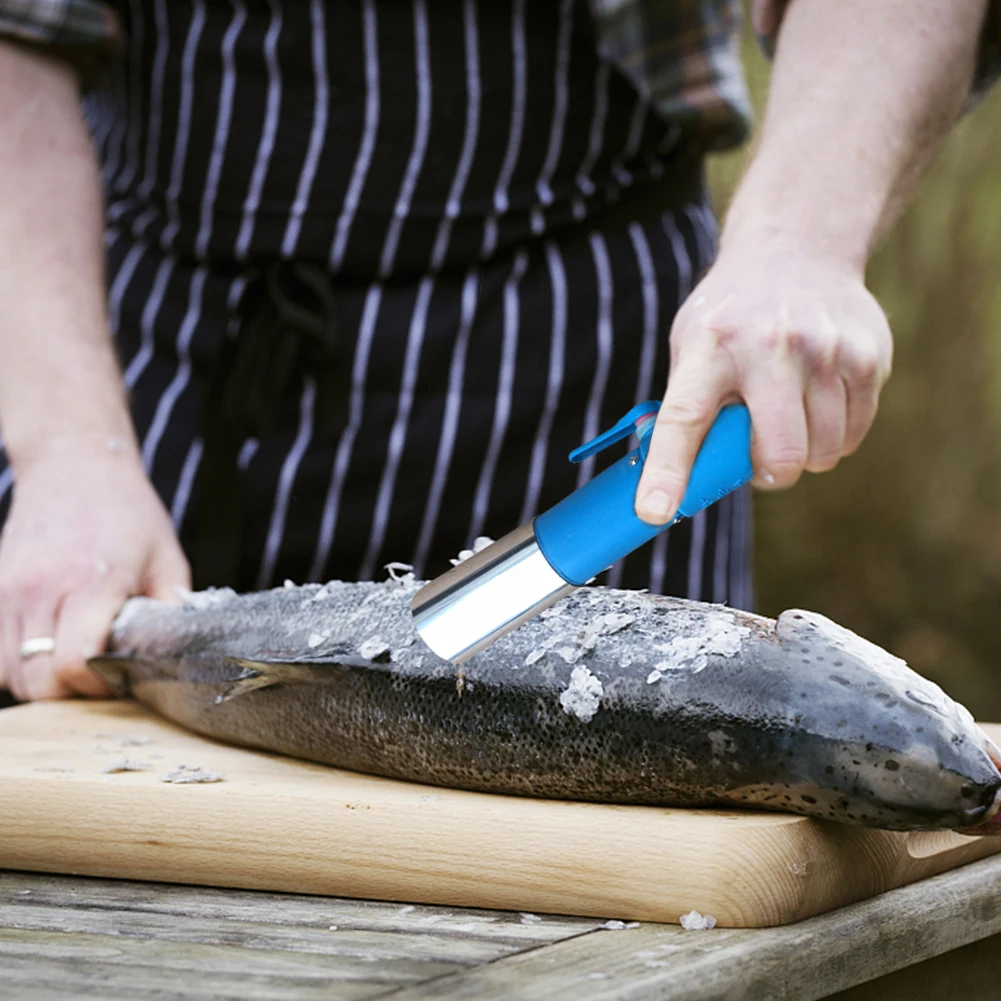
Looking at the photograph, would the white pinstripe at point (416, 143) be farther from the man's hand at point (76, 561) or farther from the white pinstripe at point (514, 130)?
the man's hand at point (76, 561)

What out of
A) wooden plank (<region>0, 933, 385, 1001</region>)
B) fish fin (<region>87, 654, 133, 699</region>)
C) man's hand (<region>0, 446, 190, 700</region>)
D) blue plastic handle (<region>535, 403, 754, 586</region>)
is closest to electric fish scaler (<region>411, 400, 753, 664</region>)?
blue plastic handle (<region>535, 403, 754, 586</region>)

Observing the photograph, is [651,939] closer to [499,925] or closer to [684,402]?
[499,925]

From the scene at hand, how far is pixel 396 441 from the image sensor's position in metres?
2.26

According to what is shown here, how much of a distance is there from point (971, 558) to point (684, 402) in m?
6.32

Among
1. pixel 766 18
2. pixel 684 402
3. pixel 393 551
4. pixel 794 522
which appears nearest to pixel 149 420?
pixel 393 551

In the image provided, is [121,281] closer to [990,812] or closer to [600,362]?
[600,362]

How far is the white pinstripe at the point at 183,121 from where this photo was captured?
2385 millimetres

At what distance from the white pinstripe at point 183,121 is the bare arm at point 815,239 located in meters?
1.08

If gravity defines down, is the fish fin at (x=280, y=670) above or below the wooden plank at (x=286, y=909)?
above

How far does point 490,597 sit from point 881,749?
1.27ft

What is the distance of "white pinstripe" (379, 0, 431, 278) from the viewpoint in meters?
2.28

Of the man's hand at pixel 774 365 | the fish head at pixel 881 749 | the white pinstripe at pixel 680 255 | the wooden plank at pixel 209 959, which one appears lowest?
the wooden plank at pixel 209 959

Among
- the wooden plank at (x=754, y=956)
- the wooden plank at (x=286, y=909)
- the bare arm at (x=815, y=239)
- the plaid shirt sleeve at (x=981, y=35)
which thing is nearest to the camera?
the wooden plank at (x=754, y=956)

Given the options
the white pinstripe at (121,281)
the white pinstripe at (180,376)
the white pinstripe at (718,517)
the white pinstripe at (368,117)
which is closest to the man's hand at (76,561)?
the white pinstripe at (180,376)
